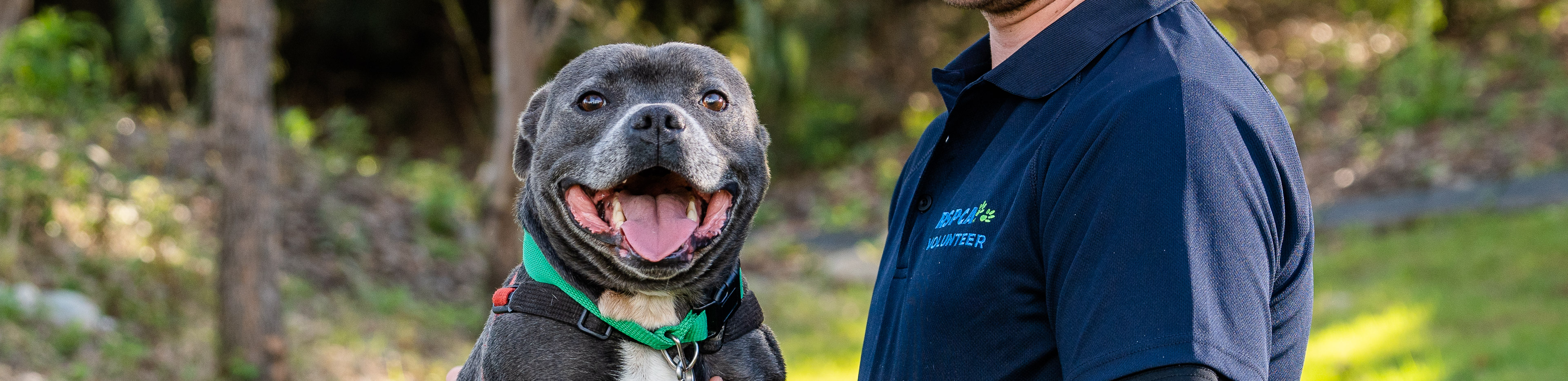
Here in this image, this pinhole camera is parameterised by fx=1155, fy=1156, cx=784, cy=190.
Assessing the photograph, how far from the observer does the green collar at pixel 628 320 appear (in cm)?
264

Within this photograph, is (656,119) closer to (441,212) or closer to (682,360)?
(682,360)

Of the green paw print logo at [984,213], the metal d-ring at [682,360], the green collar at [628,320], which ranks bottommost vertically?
the green paw print logo at [984,213]

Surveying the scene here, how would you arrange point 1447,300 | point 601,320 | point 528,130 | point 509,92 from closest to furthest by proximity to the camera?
point 601,320 → point 528,130 → point 1447,300 → point 509,92

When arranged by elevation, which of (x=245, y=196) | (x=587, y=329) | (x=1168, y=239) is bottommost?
(x=1168, y=239)

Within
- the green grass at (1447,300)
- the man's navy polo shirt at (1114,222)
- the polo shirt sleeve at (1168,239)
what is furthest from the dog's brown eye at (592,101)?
the green grass at (1447,300)

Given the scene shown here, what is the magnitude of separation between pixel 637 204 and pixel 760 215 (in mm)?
11480

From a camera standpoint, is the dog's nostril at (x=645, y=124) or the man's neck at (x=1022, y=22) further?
the dog's nostril at (x=645, y=124)

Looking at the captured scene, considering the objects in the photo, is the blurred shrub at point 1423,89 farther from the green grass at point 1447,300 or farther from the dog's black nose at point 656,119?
the dog's black nose at point 656,119

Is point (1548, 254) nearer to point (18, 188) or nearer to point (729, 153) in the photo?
point (729, 153)

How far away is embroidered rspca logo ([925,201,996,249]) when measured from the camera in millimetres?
1918

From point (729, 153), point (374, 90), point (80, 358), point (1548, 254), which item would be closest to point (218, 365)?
point (80, 358)

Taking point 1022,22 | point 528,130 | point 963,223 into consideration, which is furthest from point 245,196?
point 963,223

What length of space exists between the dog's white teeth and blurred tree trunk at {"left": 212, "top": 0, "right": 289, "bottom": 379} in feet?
14.6

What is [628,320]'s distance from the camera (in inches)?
105
